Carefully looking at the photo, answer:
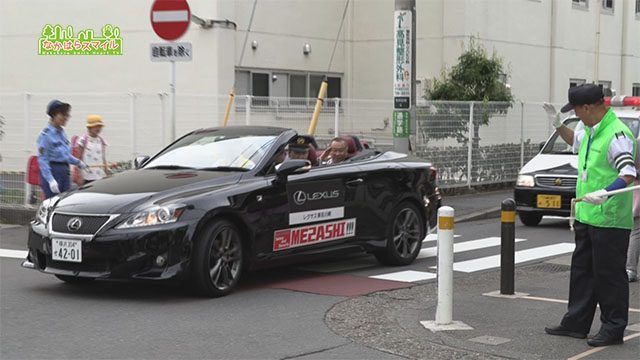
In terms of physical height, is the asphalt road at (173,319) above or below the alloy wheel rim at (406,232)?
below

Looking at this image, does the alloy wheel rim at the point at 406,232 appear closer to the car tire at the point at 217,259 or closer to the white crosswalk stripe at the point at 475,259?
the white crosswalk stripe at the point at 475,259

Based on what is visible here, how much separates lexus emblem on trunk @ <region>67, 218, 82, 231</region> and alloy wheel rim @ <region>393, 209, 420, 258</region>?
3682 mm

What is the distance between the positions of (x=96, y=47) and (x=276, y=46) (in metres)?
4.15

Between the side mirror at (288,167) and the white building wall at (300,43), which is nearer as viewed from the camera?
the side mirror at (288,167)

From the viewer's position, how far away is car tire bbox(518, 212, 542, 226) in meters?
14.4

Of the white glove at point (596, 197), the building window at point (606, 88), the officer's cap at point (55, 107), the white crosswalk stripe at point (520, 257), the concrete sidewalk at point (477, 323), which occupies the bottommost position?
the white crosswalk stripe at point (520, 257)

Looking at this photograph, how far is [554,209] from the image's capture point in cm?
1361

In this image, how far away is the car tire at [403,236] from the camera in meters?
10.1

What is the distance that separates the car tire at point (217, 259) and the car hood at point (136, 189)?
1.35ft

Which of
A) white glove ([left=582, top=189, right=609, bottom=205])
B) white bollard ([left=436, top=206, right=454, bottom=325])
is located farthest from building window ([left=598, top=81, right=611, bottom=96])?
white bollard ([left=436, top=206, right=454, bottom=325])

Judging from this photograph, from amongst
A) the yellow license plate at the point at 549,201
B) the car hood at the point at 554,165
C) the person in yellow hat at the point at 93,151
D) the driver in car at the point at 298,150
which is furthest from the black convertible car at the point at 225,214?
the car hood at the point at 554,165

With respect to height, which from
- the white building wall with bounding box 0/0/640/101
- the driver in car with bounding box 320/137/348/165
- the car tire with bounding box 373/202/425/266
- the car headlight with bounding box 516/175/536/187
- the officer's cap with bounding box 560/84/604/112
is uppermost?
the white building wall with bounding box 0/0/640/101

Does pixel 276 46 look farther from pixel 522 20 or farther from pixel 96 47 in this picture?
pixel 522 20

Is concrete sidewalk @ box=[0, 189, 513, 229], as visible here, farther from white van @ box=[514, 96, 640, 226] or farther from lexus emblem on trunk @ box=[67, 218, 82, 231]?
lexus emblem on trunk @ box=[67, 218, 82, 231]
